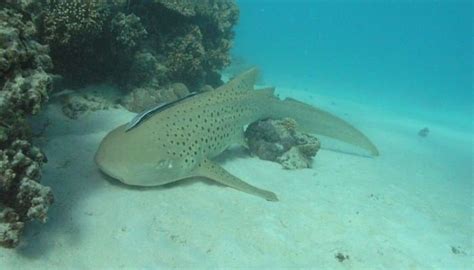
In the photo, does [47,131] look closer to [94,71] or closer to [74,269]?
[94,71]

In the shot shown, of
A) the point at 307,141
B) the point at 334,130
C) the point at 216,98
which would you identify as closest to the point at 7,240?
the point at 216,98

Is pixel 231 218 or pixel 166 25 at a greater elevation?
pixel 166 25

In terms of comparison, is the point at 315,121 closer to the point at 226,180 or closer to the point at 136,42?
the point at 226,180

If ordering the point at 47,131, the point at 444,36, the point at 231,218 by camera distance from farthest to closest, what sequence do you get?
the point at 444,36 → the point at 47,131 → the point at 231,218

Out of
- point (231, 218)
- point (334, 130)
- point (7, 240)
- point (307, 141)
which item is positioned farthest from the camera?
point (334, 130)

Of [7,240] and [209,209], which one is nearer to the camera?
[7,240]

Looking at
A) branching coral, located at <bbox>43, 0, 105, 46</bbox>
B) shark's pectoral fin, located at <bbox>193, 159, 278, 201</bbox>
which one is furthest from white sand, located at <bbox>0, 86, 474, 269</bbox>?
branching coral, located at <bbox>43, 0, 105, 46</bbox>

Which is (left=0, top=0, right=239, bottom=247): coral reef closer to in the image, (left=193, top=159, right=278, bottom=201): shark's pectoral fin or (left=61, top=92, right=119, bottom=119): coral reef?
(left=61, top=92, right=119, bottom=119): coral reef

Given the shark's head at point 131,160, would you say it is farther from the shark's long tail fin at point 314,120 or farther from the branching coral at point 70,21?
the shark's long tail fin at point 314,120

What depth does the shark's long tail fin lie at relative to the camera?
29.3ft

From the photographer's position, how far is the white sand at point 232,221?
A: 4.45 m

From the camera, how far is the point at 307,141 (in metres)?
8.78

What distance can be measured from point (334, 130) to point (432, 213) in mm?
3186

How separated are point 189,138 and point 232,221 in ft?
4.89
